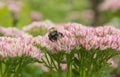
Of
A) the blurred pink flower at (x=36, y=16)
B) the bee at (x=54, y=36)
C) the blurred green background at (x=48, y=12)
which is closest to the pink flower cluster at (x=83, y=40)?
the bee at (x=54, y=36)

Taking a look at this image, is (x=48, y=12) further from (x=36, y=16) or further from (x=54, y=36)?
(x=54, y=36)

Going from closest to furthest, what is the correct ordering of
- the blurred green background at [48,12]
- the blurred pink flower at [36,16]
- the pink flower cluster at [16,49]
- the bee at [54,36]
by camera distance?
the pink flower cluster at [16,49] → the bee at [54,36] → the blurred green background at [48,12] → the blurred pink flower at [36,16]

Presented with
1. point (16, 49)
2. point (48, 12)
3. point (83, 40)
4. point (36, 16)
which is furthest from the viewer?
point (48, 12)

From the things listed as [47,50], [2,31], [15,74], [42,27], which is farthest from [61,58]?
[42,27]

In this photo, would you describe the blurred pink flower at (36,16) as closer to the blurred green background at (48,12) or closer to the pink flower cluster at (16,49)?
the blurred green background at (48,12)

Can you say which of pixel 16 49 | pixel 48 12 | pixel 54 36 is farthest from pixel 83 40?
pixel 48 12

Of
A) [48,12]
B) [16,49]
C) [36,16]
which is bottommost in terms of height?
[16,49]

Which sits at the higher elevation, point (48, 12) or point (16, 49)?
point (48, 12)
